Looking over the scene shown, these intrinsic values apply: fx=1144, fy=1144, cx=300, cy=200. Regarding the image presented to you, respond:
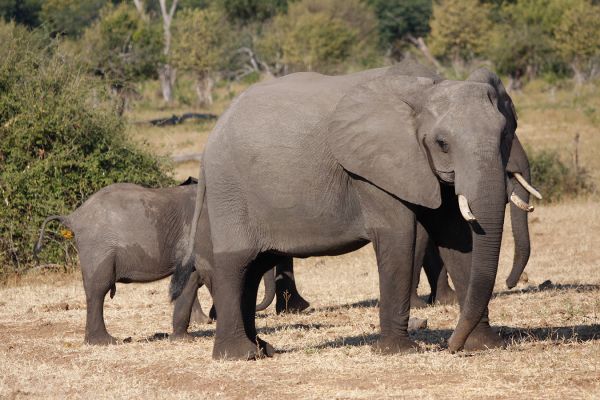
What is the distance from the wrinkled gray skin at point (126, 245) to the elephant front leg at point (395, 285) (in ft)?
Answer: 8.69

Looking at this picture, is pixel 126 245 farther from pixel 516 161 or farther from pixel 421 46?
pixel 421 46

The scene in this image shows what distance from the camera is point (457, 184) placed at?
8000 mm

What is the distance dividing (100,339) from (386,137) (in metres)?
3.84

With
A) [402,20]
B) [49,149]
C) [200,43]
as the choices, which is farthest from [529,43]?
[49,149]

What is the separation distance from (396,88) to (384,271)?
4.58 ft

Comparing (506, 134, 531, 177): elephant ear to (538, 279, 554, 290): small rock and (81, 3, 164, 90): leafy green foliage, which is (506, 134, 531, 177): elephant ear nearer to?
(538, 279, 554, 290): small rock

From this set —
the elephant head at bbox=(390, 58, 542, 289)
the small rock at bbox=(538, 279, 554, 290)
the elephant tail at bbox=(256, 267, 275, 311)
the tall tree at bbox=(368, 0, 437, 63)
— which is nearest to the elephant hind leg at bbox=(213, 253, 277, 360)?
the elephant head at bbox=(390, 58, 542, 289)

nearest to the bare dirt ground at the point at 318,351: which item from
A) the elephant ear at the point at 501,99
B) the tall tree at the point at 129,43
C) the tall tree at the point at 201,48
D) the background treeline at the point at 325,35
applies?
the elephant ear at the point at 501,99

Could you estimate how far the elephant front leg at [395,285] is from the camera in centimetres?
850

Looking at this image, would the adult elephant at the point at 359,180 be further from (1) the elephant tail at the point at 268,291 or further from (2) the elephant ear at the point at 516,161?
(1) the elephant tail at the point at 268,291

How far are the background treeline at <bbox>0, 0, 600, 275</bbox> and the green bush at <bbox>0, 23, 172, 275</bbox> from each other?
2cm

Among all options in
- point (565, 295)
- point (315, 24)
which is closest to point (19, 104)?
point (565, 295)

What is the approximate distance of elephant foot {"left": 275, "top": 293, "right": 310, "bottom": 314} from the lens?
12.8 meters

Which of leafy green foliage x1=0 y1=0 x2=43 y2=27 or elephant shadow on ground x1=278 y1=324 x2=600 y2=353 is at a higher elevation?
elephant shadow on ground x1=278 y1=324 x2=600 y2=353
